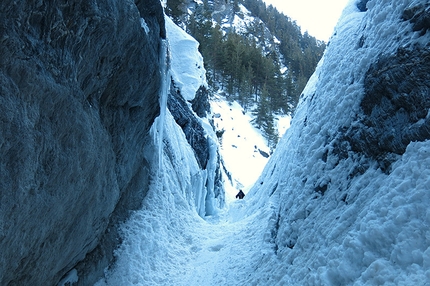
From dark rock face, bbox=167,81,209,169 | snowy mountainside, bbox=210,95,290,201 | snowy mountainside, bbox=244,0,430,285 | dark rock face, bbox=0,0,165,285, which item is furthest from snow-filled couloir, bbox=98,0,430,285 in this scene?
snowy mountainside, bbox=210,95,290,201

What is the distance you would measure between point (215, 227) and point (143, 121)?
590 centimetres

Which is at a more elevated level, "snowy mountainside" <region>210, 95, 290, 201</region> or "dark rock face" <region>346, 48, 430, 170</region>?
"dark rock face" <region>346, 48, 430, 170</region>

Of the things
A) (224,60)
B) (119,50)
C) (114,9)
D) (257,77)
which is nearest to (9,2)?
(114,9)

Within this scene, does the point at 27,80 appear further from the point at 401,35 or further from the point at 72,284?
the point at 401,35

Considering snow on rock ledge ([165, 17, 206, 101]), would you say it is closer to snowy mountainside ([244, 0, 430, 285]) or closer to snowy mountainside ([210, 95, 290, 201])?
snowy mountainside ([210, 95, 290, 201])

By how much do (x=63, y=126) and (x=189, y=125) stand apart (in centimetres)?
1403

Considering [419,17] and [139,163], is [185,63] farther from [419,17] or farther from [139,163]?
[419,17]

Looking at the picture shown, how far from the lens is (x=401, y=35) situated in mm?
5957

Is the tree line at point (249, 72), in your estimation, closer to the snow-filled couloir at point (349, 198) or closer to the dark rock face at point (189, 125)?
the dark rock face at point (189, 125)

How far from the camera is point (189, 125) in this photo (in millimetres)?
19609

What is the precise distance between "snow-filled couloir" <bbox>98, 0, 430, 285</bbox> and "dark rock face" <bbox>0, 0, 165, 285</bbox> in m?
2.51

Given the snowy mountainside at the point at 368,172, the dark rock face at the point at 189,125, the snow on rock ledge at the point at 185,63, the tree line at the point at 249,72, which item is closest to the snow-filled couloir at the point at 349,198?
the snowy mountainside at the point at 368,172

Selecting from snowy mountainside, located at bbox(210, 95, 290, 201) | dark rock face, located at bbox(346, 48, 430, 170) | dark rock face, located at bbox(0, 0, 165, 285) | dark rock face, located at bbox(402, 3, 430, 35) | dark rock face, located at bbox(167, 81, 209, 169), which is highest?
dark rock face, located at bbox(402, 3, 430, 35)

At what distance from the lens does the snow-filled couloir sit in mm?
4453
